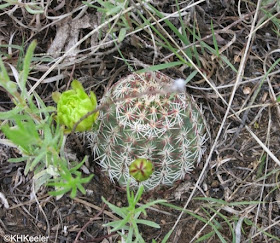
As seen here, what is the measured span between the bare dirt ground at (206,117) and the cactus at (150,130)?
181 millimetres

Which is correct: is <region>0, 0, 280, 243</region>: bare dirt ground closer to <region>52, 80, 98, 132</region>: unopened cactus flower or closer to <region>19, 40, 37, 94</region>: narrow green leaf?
<region>52, 80, 98, 132</region>: unopened cactus flower

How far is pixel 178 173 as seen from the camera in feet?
7.10

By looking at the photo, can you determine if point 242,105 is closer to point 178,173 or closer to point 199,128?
point 199,128

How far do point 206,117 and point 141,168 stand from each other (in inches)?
29.0

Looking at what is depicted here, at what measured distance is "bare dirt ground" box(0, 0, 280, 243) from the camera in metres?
2.28

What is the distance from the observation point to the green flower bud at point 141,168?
1880mm

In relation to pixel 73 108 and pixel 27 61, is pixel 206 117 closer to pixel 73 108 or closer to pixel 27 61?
pixel 73 108

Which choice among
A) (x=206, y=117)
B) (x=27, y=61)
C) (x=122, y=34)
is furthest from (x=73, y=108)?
(x=206, y=117)

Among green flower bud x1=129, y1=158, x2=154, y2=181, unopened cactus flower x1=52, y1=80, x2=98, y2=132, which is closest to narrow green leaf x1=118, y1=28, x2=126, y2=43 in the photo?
unopened cactus flower x1=52, y1=80, x2=98, y2=132

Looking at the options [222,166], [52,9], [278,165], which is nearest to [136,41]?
[52,9]

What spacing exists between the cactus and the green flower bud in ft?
0.33

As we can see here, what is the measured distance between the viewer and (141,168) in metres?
1.88

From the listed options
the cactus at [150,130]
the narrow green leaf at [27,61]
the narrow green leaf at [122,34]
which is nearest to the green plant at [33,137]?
the narrow green leaf at [27,61]

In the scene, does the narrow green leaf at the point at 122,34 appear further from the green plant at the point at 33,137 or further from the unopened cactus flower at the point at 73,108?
the green plant at the point at 33,137
